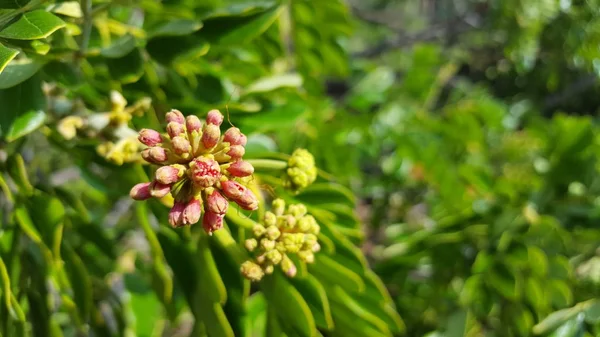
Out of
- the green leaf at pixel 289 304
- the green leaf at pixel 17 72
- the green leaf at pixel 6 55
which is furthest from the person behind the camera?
the green leaf at pixel 289 304

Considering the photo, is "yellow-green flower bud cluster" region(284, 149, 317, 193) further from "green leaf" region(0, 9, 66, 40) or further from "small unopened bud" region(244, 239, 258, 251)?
"green leaf" region(0, 9, 66, 40)

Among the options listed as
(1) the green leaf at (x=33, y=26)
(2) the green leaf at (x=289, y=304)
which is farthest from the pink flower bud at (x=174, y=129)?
(2) the green leaf at (x=289, y=304)

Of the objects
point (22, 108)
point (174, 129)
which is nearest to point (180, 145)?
point (174, 129)

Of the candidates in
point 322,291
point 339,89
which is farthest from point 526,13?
point 339,89

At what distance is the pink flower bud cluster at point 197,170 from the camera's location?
61 cm

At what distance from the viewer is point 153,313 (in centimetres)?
125

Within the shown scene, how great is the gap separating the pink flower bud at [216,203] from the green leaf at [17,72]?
29 cm

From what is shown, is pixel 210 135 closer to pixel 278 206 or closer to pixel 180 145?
pixel 180 145

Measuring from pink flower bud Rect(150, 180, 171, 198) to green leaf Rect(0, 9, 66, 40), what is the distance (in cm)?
19

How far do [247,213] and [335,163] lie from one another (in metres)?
0.76

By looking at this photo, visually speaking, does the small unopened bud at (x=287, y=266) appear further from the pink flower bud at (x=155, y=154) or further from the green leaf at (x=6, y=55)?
the green leaf at (x=6, y=55)

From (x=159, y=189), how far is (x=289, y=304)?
298mm

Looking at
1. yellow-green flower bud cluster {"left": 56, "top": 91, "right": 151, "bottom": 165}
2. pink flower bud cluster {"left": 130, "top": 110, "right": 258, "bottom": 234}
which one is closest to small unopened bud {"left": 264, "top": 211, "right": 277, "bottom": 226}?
pink flower bud cluster {"left": 130, "top": 110, "right": 258, "bottom": 234}

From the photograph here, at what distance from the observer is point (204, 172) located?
1.98 feet
